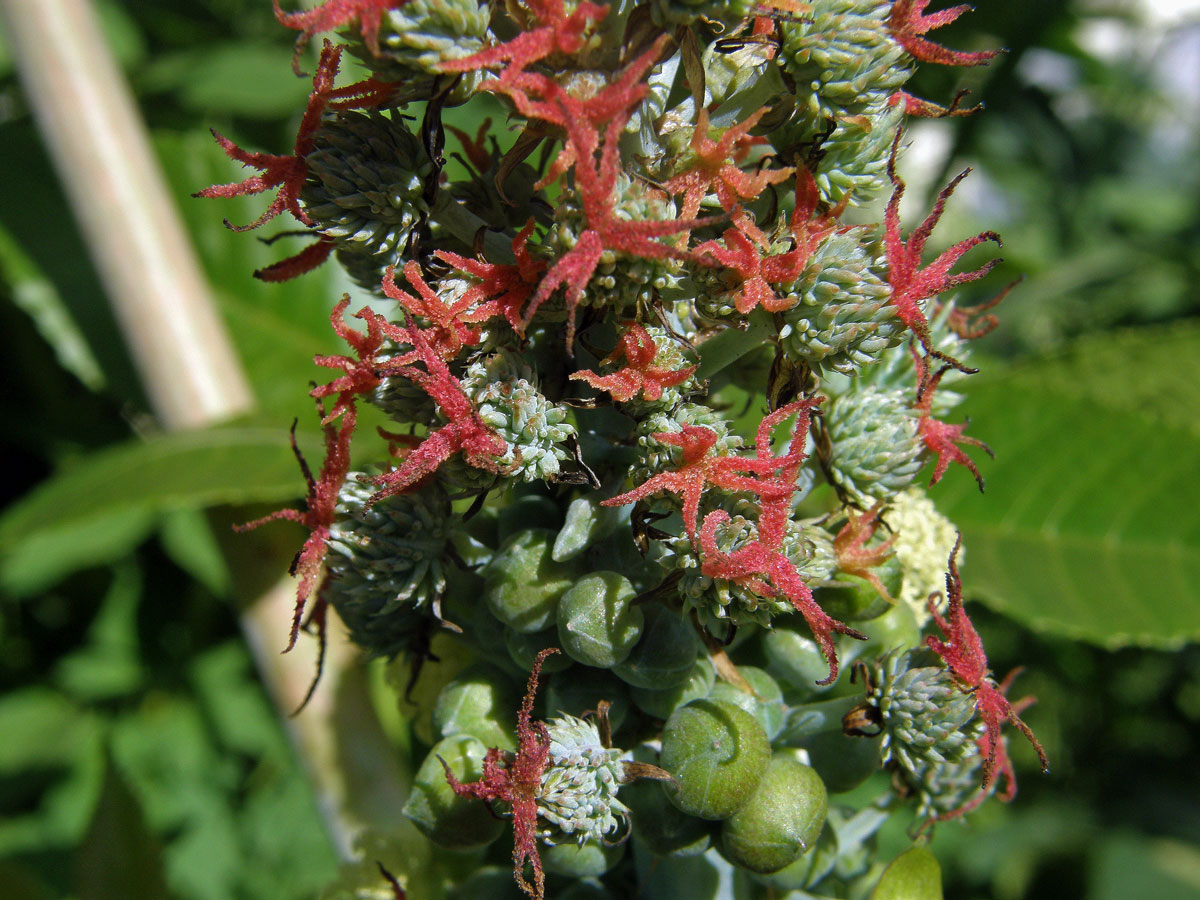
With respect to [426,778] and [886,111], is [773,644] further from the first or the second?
[886,111]

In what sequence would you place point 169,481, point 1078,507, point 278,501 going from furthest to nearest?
point 1078,507, point 278,501, point 169,481

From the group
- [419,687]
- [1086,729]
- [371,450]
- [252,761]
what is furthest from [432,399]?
[1086,729]

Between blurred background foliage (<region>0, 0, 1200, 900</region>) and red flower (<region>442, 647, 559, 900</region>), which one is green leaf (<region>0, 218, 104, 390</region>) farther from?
red flower (<region>442, 647, 559, 900</region>)

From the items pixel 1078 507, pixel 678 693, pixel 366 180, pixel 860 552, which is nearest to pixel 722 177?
pixel 366 180

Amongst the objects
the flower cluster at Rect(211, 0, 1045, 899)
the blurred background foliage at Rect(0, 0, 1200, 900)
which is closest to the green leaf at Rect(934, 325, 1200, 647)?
the blurred background foliage at Rect(0, 0, 1200, 900)

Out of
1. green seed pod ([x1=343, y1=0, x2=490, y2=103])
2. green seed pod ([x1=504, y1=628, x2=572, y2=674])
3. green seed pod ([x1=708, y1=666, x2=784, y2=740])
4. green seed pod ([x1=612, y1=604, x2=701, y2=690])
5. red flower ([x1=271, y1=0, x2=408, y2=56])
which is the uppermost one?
red flower ([x1=271, y1=0, x2=408, y2=56])

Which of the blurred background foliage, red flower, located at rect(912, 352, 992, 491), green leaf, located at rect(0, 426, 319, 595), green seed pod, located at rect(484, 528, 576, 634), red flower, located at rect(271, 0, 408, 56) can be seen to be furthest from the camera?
the blurred background foliage

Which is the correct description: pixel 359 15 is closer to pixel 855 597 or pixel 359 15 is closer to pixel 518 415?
pixel 518 415

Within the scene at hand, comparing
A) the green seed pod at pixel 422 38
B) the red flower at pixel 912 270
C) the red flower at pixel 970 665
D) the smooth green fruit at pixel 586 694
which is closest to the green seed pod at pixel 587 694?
the smooth green fruit at pixel 586 694
